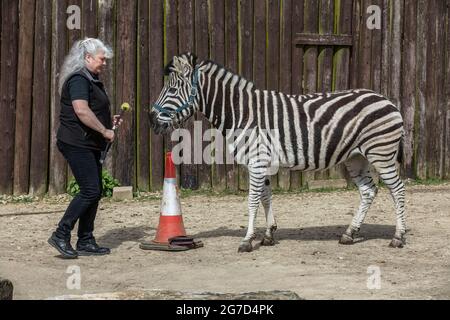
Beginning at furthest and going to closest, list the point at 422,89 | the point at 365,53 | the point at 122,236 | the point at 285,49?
the point at 422,89
the point at 365,53
the point at 285,49
the point at 122,236

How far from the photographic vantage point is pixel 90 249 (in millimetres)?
9008

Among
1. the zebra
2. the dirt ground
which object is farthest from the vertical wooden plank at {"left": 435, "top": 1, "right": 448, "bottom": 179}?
the zebra

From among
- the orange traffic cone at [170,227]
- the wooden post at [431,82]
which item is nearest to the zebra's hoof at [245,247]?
the orange traffic cone at [170,227]

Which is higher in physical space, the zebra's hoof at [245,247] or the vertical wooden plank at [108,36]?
the vertical wooden plank at [108,36]

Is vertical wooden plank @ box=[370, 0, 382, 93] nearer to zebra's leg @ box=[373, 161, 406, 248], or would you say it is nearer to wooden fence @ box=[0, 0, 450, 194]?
wooden fence @ box=[0, 0, 450, 194]

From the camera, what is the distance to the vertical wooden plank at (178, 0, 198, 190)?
41.0 ft

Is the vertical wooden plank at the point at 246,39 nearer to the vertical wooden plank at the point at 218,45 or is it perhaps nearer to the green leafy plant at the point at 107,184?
the vertical wooden plank at the point at 218,45

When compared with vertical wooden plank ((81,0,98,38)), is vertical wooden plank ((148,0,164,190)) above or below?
below

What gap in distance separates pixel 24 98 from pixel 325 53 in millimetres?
4123

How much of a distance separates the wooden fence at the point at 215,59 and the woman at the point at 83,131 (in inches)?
135

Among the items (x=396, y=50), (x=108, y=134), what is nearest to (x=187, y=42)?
(x=396, y=50)

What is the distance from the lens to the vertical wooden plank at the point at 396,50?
13562 millimetres

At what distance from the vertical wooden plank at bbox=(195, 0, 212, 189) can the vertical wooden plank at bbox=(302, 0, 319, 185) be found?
4.63 ft

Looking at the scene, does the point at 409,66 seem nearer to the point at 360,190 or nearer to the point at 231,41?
the point at 231,41
